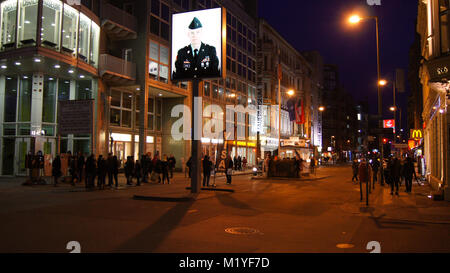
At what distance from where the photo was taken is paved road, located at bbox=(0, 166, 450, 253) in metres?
7.21

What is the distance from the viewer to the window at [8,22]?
2406cm

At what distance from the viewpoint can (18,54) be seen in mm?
22750

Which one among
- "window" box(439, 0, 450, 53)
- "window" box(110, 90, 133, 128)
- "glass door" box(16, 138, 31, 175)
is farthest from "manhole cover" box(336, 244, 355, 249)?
"window" box(110, 90, 133, 128)

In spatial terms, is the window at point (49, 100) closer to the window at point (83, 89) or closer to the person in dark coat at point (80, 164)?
the window at point (83, 89)

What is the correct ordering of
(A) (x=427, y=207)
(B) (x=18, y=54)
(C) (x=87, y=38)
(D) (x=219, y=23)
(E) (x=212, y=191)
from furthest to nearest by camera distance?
(C) (x=87, y=38), (B) (x=18, y=54), (E) (x=212, y=191), (D) (x=219, y=23), (A) (x=427, y=207)

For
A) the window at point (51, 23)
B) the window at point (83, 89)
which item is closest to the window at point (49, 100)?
the window at point (83, 89)

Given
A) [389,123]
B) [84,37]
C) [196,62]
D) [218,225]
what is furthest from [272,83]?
[218,225]

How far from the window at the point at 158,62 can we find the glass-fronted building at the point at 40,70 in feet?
17.4

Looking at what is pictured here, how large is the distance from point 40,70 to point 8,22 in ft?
11.9

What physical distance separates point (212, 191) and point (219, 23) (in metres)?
8.37

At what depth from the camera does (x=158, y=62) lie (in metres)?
32.6

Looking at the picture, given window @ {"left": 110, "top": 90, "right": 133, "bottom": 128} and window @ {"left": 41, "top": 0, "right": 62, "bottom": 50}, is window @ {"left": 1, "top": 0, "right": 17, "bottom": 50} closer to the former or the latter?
window @ {"left": 41, "top": 0, "right": 62, "bottom": 50}
